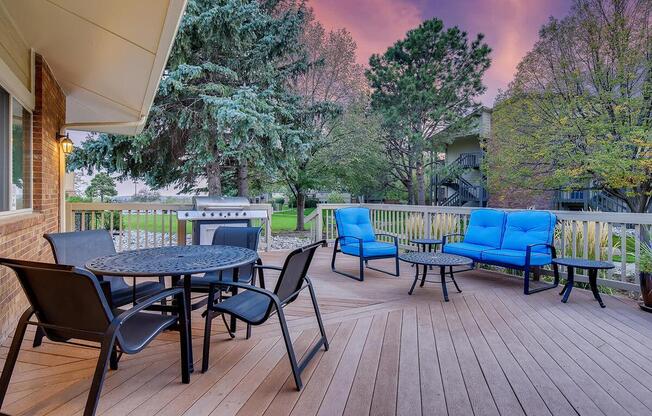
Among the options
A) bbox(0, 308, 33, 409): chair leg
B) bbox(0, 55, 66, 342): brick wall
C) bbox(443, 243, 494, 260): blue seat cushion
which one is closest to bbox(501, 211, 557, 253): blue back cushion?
bbox(443, 243, 494, 260): blue seat cushion

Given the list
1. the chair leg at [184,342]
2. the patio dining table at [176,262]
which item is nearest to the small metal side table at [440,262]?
the patio dining table at [176,262]

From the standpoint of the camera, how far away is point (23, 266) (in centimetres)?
164

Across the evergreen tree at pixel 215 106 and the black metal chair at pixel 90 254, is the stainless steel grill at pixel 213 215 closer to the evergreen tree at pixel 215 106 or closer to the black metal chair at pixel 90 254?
the black metal chair at pixel 90 254

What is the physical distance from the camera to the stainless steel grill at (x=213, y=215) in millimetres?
5339

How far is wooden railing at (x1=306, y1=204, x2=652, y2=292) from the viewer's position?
4.08m

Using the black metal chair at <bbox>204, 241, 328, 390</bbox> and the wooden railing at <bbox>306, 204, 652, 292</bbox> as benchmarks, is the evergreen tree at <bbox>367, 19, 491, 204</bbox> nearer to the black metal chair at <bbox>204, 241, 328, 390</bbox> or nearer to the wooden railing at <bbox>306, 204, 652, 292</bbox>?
the wooden railing at <bbox>306, 204, 652, 292</bbox>

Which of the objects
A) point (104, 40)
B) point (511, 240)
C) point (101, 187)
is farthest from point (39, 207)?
point (101, 187)

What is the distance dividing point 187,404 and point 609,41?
937 cm

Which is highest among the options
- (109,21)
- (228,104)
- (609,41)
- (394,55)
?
(394,55)

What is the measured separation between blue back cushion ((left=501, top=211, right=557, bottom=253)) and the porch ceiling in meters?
4.44

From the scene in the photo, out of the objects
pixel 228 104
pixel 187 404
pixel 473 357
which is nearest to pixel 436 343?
pixel 473 357

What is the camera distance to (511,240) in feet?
15.5

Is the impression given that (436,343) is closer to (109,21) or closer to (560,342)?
(560,342)

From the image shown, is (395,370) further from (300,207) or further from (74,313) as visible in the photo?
(300,207)
